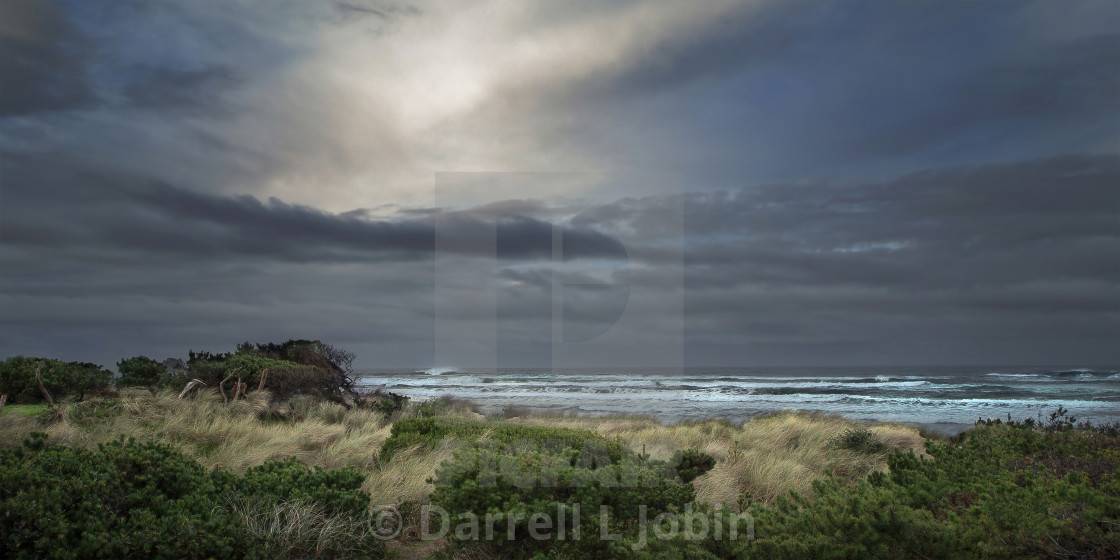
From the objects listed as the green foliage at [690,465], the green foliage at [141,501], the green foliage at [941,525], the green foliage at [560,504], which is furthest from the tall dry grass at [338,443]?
the green foliage at [941,525]

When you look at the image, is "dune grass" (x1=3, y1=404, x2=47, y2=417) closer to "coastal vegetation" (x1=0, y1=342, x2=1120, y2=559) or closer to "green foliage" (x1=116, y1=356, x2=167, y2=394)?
"coastal vegetation" (x1=0, y1=342, x2=1120, y2=559)

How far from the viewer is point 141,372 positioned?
51.7ft

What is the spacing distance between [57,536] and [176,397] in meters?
9.44

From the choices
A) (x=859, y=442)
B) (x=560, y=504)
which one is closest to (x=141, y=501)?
(x=560, y=504)

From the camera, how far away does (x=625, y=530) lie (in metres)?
5.16

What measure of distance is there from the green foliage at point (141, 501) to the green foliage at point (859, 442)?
31.9ft

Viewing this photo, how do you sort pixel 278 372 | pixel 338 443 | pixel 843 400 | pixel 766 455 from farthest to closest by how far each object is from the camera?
pixel 843 400, pixel 278 372, pixel 766 455, pixel 338 443

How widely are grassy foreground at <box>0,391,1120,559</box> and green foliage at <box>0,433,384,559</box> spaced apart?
1.1 inches

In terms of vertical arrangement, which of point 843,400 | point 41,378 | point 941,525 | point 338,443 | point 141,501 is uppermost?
point 41,378

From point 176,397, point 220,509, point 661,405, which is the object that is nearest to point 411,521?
point 220,509

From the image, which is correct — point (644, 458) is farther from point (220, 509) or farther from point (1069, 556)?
point (220, 509)

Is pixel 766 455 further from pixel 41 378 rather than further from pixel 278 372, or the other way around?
pixel 41 378

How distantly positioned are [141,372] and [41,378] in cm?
417

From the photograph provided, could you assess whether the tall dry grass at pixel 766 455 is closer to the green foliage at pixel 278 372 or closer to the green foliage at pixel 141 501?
the green foliage at pixel 141 501
